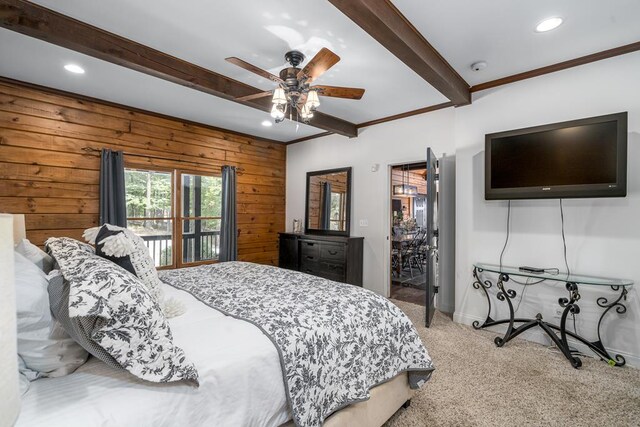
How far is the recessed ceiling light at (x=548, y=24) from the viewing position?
2.26 m

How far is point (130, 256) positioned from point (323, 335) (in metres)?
1.04

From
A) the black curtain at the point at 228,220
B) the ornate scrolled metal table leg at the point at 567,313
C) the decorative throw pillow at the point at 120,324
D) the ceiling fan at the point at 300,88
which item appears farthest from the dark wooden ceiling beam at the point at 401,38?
the black curtain at the point at 228,220

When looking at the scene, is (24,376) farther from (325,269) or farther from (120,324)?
(325,269)

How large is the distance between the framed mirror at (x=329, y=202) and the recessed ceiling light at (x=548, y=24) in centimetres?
292

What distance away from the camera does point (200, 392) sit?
1.08m

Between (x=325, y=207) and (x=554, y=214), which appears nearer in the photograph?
(x=554, y=214)

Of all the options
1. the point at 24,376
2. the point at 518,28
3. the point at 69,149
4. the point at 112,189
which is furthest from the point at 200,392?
the point at 69,149

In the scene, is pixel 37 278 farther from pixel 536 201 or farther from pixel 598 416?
pixel 536 201

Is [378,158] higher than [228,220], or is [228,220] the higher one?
[378,158]

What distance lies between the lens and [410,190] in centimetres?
824

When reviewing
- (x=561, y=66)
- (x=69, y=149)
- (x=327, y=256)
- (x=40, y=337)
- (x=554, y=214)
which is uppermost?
(x=561, y=66)

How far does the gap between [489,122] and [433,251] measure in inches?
60.6

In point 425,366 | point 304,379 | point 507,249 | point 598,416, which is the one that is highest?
point 507,249

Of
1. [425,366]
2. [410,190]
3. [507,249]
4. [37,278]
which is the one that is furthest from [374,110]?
[410,190]
